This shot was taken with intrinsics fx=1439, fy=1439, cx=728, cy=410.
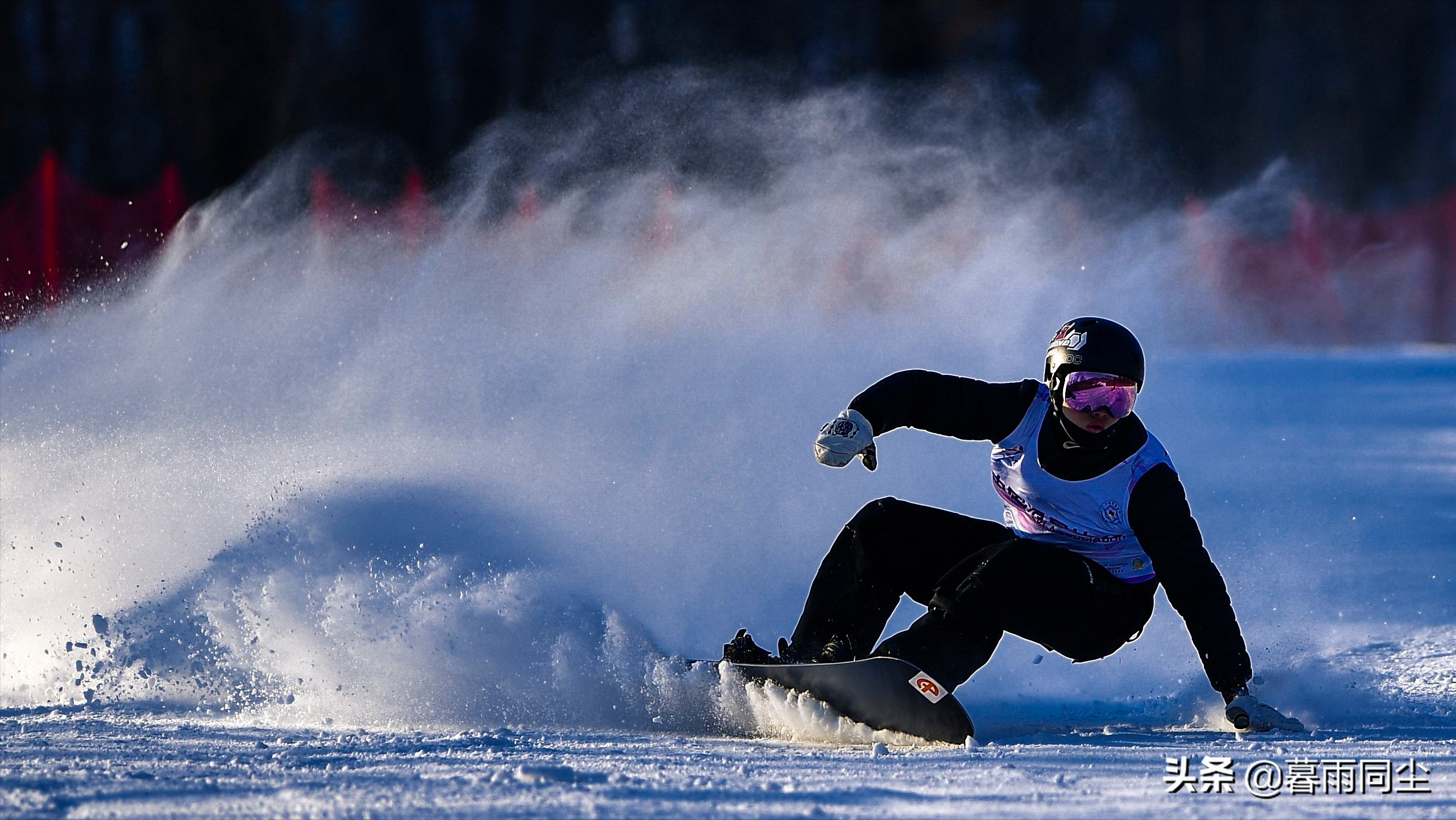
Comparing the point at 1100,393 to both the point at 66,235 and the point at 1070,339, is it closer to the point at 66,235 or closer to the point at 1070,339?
the point at 1070,339

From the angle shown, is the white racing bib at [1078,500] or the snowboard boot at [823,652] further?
the white racing bib at [1078,500]

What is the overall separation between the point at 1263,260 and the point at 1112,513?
17.7 meters

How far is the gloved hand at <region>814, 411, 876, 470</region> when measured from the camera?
3.56 meters

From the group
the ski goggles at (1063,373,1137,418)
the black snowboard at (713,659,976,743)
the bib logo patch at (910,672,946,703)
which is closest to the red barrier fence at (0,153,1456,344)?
the ski goggles at (1063,373,1137,418)

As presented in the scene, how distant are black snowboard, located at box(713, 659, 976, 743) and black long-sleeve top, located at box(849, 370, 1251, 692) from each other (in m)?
0.59

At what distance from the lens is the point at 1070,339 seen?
12.3 ft

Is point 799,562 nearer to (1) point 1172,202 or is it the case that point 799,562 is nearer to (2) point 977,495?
(2) point 977,495

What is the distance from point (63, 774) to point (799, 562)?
3.38 m

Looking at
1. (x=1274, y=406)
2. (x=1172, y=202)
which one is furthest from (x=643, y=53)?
(x=1274, y=406)

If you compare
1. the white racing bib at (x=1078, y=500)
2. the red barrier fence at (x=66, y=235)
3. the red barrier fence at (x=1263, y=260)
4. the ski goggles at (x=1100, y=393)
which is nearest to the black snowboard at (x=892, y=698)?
the white racing bib at (x=1078, y=500)

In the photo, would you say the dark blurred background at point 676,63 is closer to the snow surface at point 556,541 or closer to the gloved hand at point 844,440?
the snow surface at point 556,541

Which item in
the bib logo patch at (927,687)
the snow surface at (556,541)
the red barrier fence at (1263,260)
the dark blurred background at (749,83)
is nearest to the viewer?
the snow surface at (556,541)

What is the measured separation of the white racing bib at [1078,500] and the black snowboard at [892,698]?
0.62m

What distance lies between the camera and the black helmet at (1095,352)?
3666mm
